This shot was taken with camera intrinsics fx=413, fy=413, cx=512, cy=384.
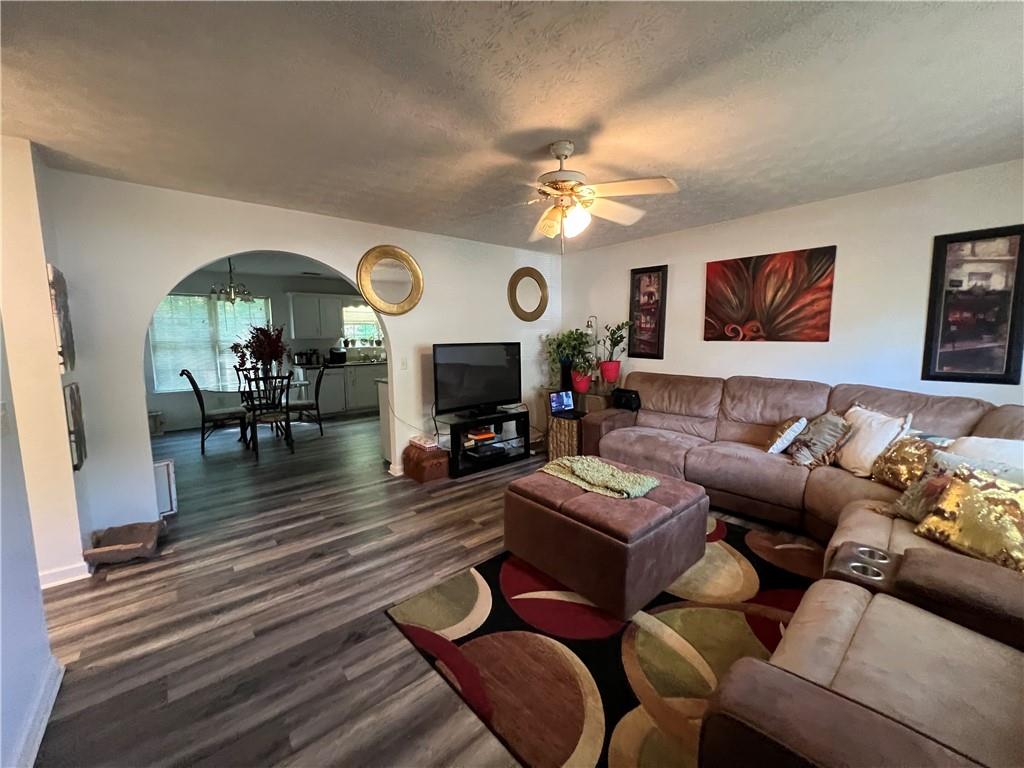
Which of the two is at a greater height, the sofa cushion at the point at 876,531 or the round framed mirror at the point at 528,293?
the round framed mirror at the point at 528,293

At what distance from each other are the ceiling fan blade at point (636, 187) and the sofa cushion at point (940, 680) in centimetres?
192

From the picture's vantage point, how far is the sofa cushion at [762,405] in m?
3.25

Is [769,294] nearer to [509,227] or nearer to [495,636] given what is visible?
[509,227]

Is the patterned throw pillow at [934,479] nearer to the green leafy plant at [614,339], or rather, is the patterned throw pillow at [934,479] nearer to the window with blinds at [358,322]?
the green leafy plant at [614,339]

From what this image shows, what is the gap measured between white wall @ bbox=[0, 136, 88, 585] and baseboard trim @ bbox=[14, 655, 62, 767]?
0.94 metres

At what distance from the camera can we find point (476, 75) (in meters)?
1.61

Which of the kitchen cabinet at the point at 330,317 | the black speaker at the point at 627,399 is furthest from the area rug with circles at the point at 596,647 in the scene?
the kitchen cabinet at the point at 330,317

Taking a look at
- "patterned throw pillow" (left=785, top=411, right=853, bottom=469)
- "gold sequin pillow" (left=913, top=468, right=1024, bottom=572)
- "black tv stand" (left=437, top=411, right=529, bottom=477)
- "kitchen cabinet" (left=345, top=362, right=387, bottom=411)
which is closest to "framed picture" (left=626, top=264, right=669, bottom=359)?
"black tv stand" (left=437, top=411, right=529, bottom=477)

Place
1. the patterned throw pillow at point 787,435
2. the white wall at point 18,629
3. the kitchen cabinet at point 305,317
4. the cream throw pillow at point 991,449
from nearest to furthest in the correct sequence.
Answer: the white wall at point 18,629
the cream throw pillow at point 991,449
the patterned throw pillow at point 787,435
the kitchen cabinet at point 305,317

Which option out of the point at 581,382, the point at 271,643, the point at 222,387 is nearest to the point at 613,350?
the point at 581,382

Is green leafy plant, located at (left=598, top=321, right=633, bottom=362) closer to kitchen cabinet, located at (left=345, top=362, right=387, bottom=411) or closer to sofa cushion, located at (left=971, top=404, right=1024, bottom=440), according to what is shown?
sofa cushion, located at (left=971, top=404, right=1024, bottom=440)

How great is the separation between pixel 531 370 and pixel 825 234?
3.10 meters

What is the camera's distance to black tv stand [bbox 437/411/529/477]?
12.9 ft

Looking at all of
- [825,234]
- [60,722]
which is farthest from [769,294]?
[60,722]
